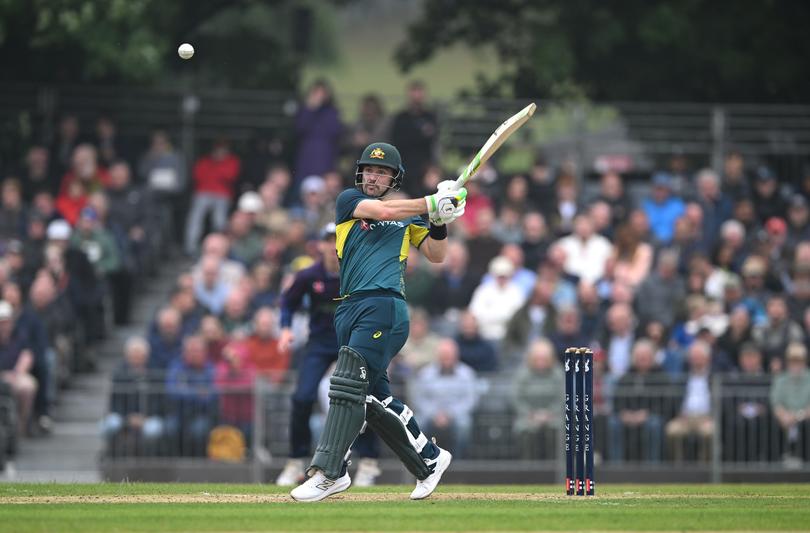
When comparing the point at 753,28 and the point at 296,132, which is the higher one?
the point at 753,28

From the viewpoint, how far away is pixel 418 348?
21.9 metres

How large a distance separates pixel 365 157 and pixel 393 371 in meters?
8.53

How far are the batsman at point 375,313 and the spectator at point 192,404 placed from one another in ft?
26.6

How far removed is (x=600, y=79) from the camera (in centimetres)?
2830

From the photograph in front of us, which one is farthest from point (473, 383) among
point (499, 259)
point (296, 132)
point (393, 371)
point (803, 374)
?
point (296, 132)

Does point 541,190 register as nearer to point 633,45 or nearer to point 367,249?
point 633,45

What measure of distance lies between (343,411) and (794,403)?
972 centimetres

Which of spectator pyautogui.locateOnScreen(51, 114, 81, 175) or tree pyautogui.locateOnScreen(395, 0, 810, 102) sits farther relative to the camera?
tree pyautogui.locateOnScreen(395, 0, 810, 102)

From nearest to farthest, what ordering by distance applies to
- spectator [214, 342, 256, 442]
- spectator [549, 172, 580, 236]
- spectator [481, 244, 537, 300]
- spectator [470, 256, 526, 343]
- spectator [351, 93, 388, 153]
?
1. spectator [214, 342, 256, 442]
2. spectator [470, 256, 526, 343]
3. spectator [481, 244, 537, 300]
4. spectator [549, 172, 580, 236]
5. spectator [351, 93, 388, 153]

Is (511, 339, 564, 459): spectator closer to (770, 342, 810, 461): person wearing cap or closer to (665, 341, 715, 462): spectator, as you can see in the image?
(665, 341, 715, 462): spectator

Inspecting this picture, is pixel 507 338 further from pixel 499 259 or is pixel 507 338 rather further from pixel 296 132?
pixel 296 132

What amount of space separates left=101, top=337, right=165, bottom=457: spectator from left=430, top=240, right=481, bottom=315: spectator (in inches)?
163

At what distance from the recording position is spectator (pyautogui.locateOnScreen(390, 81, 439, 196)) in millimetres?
25109

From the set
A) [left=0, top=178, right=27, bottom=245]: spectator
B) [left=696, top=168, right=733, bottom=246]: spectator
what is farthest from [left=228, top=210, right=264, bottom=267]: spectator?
[left=696, top=168, right=733, bottom=246]: spectator
